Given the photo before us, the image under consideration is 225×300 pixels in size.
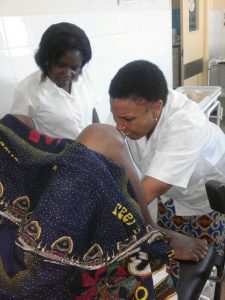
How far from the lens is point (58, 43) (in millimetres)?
1272

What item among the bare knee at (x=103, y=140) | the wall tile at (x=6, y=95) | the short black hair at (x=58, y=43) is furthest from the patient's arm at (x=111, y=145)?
the wall tile at (x=6, y=95)

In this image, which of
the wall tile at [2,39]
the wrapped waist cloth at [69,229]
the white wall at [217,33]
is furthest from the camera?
the white wall at [217,33]

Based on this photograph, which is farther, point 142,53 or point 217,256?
point 142,53

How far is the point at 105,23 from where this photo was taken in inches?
79.5

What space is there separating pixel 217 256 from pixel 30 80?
103 centimetres

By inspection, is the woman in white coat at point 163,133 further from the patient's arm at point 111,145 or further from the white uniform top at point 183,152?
the patient's arm at point 111,145

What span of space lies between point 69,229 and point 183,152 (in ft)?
1.81

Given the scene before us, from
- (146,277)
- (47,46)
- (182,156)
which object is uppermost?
(47,46)

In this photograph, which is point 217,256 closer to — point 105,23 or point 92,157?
point 92,157

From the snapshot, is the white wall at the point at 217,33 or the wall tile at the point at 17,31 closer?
the wall tile at the point at 17,31

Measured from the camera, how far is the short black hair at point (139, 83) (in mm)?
1001

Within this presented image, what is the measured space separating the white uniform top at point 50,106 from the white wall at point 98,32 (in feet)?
0.54

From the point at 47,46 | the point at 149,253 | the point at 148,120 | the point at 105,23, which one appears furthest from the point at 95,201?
the point at 105,23

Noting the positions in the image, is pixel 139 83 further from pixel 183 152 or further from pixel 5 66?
pixel 5 66
